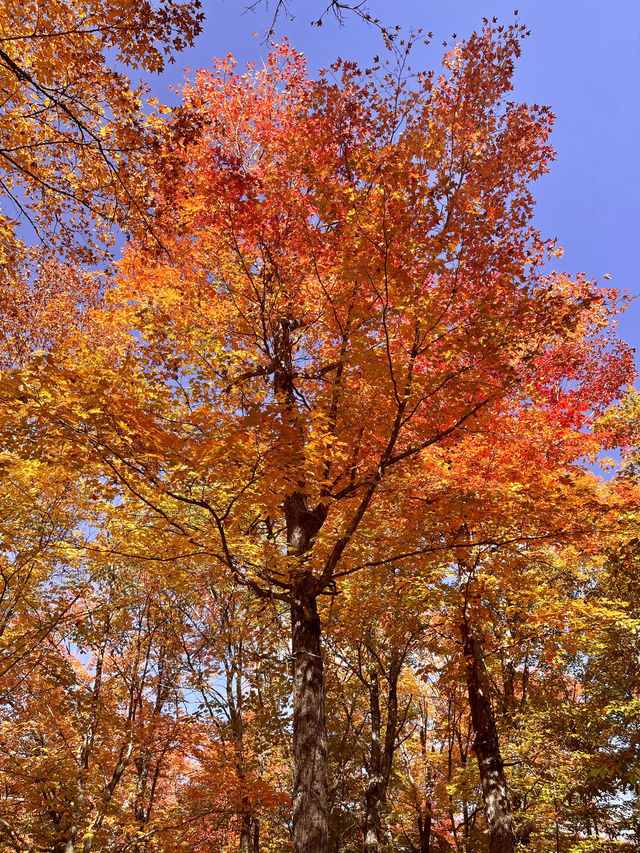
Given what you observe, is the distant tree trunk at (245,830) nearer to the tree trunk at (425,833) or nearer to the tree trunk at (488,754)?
the tree trunk at (488,754)

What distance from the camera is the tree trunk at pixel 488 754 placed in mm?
8102

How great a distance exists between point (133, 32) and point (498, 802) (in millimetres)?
11294

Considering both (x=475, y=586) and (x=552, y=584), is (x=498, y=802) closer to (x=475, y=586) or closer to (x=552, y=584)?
(x=475, y=586)

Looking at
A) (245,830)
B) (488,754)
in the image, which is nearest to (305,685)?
(488,754)

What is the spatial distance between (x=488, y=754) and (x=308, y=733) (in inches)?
187

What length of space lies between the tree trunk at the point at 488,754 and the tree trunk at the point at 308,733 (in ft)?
11.2

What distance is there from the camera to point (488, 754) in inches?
339

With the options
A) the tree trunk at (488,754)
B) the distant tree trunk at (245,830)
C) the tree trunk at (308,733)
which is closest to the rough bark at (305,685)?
the tree trunk at (308,733)

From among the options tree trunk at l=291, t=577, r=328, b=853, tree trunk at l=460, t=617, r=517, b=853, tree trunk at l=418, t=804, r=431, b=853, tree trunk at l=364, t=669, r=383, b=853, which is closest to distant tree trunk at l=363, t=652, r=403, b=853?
tree trunk at l=364, t=669, r=383, b=853

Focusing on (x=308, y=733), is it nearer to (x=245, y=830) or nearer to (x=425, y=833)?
(x=245, y=830)

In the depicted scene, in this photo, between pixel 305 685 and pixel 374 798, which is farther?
pixel 374 798

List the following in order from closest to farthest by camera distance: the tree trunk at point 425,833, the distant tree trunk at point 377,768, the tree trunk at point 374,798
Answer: the distant tree trunk at point 377,768
the tree trunk at point 374,798
the tree trunk at point 425,833

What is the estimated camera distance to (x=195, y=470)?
4.71 m

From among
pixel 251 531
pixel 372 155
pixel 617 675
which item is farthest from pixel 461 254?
pixel 617 675
